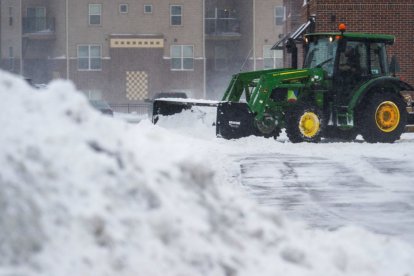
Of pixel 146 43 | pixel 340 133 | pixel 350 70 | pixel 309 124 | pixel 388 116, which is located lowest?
pixel 340 133

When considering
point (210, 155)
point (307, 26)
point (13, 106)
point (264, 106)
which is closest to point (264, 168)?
point (210, 155)

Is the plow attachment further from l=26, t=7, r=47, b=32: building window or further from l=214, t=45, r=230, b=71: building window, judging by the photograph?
l=26, t=7, r=47, b=32: building window

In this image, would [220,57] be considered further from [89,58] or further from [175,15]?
[89,58]

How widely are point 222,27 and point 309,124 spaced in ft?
125

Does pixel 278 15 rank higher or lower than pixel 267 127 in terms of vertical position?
higher

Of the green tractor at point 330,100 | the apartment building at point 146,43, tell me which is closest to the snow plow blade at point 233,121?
the green tractor at point 330,100

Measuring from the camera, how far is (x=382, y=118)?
20.7m

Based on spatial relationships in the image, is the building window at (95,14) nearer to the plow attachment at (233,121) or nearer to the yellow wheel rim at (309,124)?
the plow attachment at (233,121)

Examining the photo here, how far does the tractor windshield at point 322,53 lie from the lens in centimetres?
2070

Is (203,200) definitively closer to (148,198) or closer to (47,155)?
(148,198)

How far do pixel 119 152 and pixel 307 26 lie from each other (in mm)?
24791

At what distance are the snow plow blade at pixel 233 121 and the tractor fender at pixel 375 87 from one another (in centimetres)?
235

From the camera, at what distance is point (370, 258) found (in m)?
6.74

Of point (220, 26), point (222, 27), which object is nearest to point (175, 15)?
point (220, 26)
